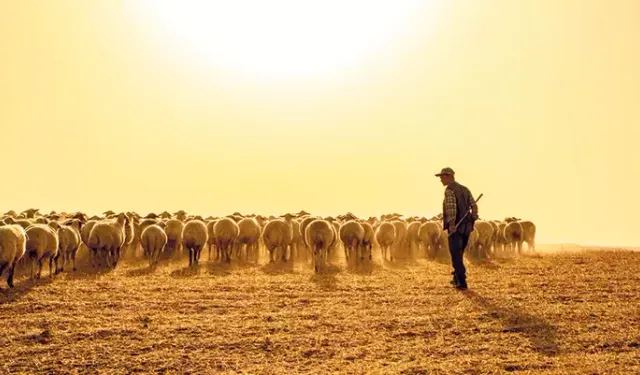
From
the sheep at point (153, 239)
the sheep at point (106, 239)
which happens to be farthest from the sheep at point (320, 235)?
the sheep at point (106, 239)

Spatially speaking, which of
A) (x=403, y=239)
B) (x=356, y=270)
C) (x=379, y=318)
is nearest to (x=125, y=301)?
(x=379, y=318)

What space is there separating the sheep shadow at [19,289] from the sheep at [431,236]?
16968 mm

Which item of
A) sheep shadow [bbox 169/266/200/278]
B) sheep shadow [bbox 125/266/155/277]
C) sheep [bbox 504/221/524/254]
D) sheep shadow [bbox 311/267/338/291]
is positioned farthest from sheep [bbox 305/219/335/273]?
sheep [bbox 504/221/524/254]

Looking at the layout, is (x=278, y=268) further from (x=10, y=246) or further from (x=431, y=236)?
(x=431, y=236)

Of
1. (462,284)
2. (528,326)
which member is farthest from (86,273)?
(528,326)

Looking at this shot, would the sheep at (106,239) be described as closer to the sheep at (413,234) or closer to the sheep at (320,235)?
the sheep at (320,235)

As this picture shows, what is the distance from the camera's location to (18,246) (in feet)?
48.4

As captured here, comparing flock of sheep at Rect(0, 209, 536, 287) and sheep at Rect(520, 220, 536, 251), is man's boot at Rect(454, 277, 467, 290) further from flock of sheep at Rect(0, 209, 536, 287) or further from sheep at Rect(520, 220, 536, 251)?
sheep at Rect(520, 220, 536, 251)

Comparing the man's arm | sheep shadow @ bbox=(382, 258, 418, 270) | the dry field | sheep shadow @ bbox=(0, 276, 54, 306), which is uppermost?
the man's arm

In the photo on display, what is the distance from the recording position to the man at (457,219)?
1393cm

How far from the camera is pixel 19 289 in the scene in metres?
14.4

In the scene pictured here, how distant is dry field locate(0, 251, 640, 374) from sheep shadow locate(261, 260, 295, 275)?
2.72m

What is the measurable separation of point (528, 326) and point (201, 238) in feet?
48.5

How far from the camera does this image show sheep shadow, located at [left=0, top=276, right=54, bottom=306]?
42.9 feet
